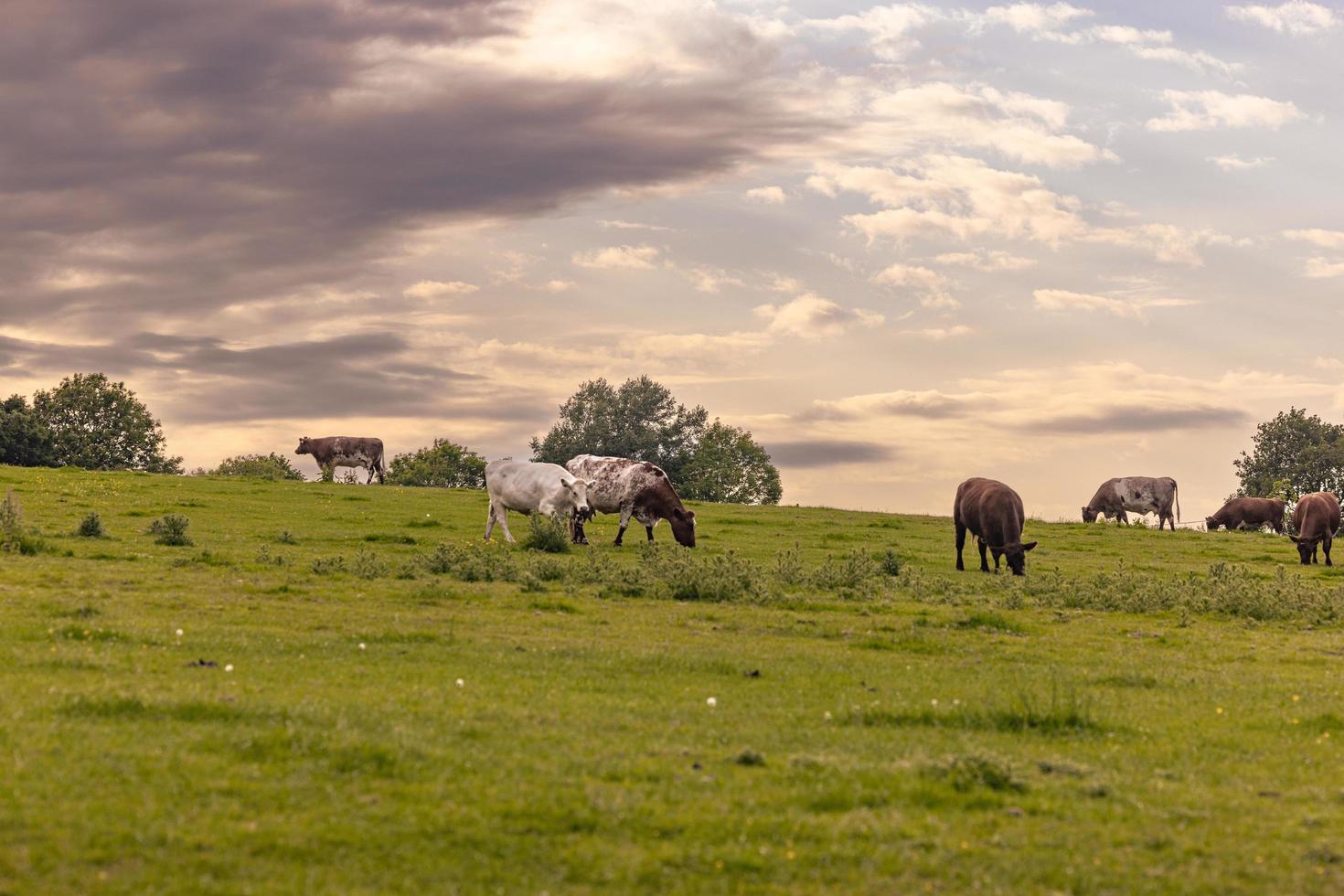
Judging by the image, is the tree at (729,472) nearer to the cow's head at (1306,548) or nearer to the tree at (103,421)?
the tree at (103,421)

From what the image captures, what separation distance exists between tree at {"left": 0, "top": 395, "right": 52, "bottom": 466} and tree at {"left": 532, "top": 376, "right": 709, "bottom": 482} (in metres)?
38.7

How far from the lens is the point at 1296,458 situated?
346 feet

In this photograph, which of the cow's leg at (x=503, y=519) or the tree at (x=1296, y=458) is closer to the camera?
the cow's leg at (x=503, y=519)

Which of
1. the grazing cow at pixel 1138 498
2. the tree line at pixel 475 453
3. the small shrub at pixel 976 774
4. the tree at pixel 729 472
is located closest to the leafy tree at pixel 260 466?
the tree line at pixel 475 453

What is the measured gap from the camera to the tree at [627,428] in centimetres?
10300

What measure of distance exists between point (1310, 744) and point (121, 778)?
421 inches

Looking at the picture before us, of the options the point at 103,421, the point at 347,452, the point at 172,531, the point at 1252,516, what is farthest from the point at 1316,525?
the point at 103,421

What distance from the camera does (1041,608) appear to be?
2373cm

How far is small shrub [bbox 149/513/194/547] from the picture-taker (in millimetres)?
28359

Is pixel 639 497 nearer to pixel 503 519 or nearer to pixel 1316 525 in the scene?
pixel 503 519

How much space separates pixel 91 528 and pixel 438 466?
86.4 metres

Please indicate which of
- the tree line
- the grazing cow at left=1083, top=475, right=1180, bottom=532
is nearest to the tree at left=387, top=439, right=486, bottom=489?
the tree line

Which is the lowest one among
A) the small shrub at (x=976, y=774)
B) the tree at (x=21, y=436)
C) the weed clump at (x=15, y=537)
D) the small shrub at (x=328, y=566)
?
the small shrub at (x=976, y=774)

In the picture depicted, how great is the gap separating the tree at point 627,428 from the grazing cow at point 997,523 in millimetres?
66393
